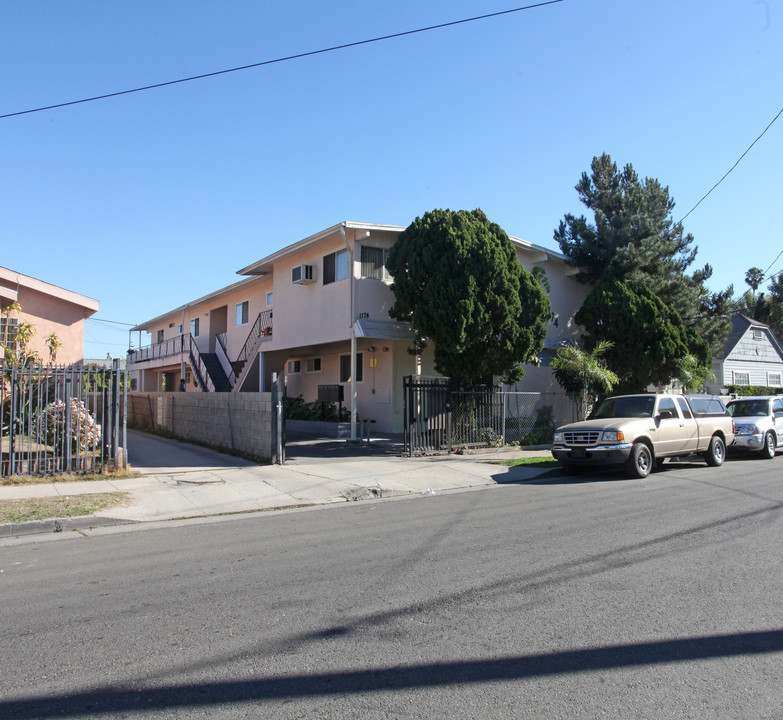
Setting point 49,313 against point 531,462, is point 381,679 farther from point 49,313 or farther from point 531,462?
point 49,313

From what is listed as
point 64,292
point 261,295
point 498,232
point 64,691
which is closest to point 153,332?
point 261,295

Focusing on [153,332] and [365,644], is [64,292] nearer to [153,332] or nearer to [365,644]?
[365,644]

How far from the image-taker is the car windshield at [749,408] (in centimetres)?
1711

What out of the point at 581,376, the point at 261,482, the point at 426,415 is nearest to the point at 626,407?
the point at 426,415

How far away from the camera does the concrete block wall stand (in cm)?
1453

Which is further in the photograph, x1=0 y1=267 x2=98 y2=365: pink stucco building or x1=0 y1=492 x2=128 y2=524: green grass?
x1=0 y1=267 x2=98 y2=365: pink stucco building

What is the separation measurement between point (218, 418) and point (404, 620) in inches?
553

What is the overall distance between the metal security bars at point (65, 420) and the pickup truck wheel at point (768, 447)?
15.7m

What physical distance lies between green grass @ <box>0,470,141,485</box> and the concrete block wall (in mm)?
2978

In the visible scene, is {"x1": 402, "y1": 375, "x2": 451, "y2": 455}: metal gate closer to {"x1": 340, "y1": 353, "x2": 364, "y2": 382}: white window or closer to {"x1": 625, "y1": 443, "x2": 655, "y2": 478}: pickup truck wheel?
{"x1": 625, "y1": 443, "x2": 655, "y2": 478}: pickup truck wheel

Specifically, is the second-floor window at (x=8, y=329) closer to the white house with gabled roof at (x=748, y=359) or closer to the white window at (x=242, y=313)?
the white window at (x=242, y=313)

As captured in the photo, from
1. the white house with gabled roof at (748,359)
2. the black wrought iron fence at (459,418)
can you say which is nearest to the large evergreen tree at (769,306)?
the white house with gabled roof at (748,359)

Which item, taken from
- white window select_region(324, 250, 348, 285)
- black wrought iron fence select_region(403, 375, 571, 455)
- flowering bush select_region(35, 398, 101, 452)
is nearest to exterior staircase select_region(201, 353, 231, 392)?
white window select_region(324, 250, 348, 285)

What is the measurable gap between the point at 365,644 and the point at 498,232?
15.2 m
